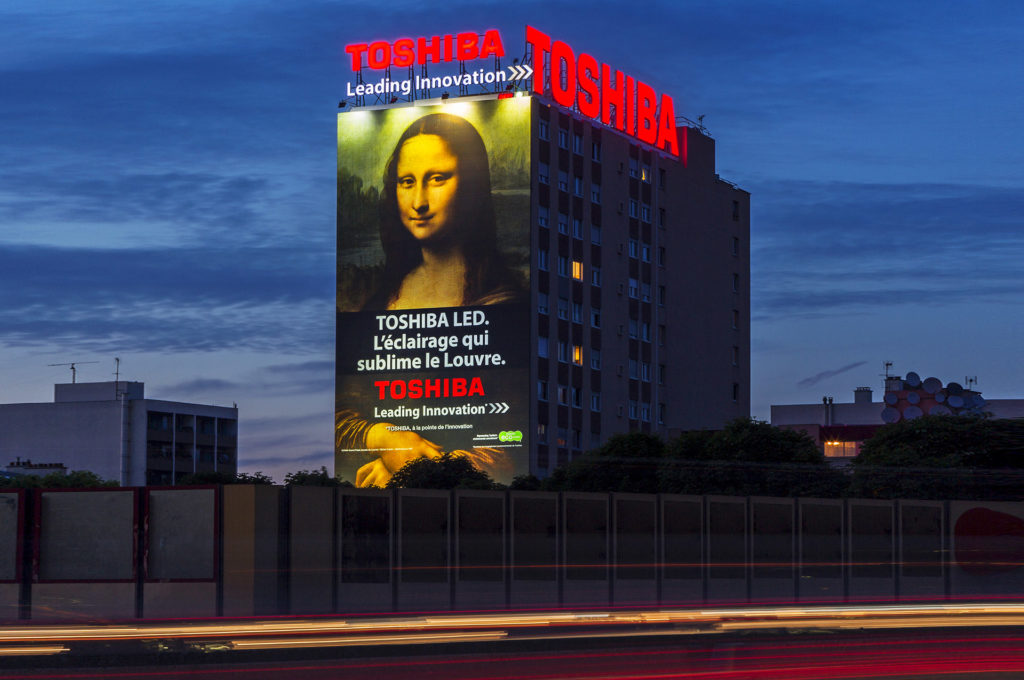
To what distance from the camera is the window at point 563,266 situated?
98875 millimetres

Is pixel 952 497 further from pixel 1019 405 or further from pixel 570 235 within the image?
pixel 1019 405

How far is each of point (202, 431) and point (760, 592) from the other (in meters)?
130

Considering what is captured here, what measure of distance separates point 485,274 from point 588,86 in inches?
573

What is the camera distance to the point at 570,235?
328 feet

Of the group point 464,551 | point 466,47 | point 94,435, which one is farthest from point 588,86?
point 94,435

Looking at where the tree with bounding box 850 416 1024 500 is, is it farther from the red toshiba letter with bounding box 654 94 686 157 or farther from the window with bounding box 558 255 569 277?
the red toshiba letter with bounding box 654 94 686 157

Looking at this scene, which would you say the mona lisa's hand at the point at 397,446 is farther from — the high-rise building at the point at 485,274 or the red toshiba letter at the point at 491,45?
the red toshiba letter at the point at 491,45

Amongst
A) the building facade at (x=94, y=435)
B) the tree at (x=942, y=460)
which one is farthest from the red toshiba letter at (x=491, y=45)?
the building facade at (x=94, y=435)

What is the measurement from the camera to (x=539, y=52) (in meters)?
97.8

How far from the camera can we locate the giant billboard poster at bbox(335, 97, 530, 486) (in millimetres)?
95875

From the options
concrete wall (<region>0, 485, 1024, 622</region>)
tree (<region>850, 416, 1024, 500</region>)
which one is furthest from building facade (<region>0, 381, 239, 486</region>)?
concrete wall (<region>0, 485, 1024, 622</region>)

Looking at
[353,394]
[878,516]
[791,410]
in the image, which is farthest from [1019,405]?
[878,516]

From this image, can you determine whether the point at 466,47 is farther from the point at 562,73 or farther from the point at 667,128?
the point at 667,128

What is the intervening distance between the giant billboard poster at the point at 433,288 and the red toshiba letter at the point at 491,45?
3284mm
